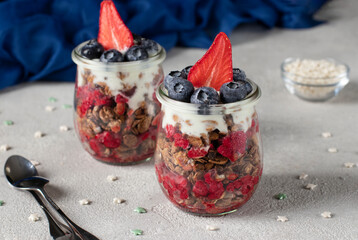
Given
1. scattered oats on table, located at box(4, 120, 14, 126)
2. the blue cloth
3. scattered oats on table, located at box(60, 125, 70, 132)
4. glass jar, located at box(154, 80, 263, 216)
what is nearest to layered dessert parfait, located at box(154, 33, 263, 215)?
glass jar, located at box(154, 80, 263, 216)

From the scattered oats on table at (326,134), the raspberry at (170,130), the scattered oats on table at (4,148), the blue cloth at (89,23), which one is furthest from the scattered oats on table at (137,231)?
the blue cloth at (89,23)

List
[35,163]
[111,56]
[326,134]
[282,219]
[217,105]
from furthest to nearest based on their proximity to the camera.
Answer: [326,134] < [35,163] < [111,56] < [282,219] < [217,105]

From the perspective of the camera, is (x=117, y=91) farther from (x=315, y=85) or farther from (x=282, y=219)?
(x=315, y=85)

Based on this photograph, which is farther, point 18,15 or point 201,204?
point 18,15

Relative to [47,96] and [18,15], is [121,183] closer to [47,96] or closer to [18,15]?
[47,96]

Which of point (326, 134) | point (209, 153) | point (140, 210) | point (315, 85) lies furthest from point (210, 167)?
point (315, 85)

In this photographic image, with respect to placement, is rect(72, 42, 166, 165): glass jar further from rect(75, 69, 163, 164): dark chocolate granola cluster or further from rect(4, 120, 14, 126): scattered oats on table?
rect(4, 120, 14, 126): scattered oats on table

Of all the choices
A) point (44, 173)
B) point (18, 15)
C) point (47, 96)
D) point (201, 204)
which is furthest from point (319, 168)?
point (18, 15)
